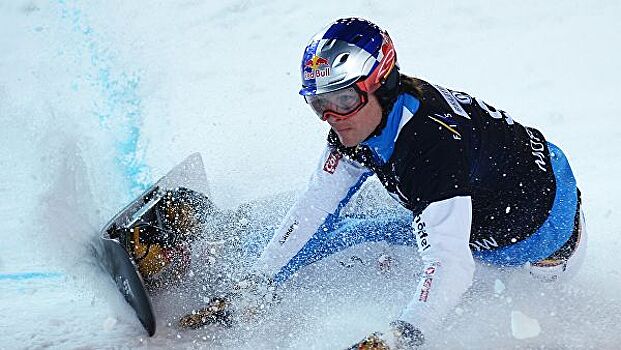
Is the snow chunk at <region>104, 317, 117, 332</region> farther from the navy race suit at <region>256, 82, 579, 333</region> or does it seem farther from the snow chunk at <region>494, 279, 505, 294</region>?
the snow chunk at <region>494, 279, 505, 294</region>

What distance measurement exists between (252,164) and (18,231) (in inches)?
60.0

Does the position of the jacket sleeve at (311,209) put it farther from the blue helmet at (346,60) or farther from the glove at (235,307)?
the blue helmet at (346,60)

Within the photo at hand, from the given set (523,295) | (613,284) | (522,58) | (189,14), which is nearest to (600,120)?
(522,58)

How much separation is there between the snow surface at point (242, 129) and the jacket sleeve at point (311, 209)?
16cm

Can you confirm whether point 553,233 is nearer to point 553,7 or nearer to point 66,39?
point 553,7

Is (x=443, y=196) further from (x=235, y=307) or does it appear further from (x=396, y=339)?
(x=235, y=307)

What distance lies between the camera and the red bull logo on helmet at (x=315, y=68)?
2512 millimetres

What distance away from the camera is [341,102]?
2533mm

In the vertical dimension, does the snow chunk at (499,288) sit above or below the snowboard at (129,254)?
below

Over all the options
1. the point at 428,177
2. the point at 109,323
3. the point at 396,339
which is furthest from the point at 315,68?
the point at 109,323

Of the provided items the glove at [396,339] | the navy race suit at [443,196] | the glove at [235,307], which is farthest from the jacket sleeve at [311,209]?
the glove at [396,339]

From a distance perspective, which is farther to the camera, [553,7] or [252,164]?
[553,7]

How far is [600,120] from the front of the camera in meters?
5.55

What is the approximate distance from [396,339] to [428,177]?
527mm
